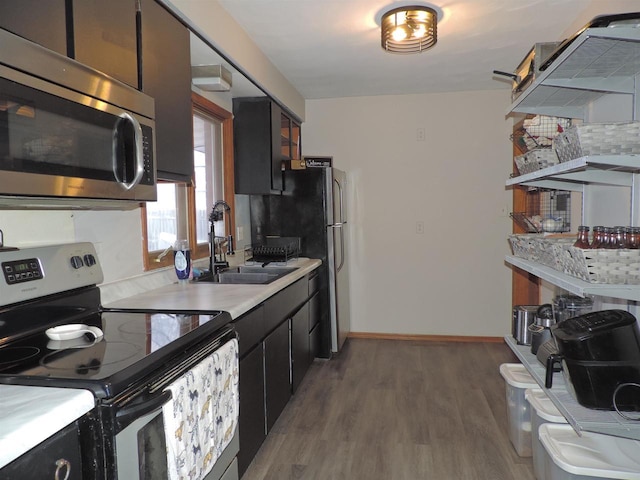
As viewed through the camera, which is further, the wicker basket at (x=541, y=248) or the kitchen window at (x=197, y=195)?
the kitchen window at (x=197, y=195)

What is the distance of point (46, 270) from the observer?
5.16 ft

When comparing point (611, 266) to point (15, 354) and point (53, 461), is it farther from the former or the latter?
point (15, 354)

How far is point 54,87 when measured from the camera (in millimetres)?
1208

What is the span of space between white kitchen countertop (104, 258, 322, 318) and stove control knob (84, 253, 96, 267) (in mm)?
242

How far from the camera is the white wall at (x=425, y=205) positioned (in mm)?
4457

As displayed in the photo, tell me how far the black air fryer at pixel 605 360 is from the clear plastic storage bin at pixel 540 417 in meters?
0.38

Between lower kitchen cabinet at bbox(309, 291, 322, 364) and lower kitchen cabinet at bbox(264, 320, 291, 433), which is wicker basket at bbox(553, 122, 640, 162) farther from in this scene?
lower kitchen cabinet at bbox(309, 291, 322, 364)

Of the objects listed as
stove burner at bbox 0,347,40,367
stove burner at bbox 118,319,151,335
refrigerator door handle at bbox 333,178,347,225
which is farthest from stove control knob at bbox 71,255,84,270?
refrigerator door handle at bbox 333,178,347,225

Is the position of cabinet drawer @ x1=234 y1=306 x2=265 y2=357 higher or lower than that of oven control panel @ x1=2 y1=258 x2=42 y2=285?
lower

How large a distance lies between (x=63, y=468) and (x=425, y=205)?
13.1 feet

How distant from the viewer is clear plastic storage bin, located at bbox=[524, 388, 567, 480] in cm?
194

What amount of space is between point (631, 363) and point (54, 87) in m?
1.90

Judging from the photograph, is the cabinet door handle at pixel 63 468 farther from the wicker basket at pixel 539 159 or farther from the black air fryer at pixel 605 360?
the wicker basket at pixel 539 159

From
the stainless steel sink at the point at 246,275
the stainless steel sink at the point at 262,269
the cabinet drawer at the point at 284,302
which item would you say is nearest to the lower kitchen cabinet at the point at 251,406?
the cabinet drawer at the point at 284,302
